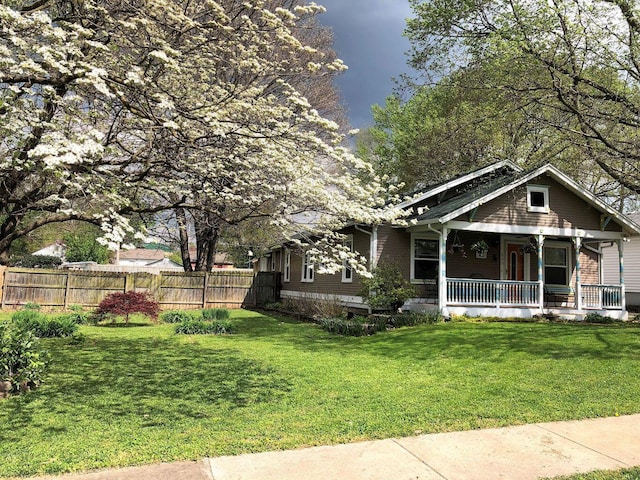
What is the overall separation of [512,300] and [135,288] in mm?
14732

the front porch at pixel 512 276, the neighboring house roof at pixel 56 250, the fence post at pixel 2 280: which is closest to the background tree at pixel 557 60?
the front porch at pixel 512 276

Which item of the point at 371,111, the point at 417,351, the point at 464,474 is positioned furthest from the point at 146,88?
the point at 371,111

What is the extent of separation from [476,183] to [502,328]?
729 cm

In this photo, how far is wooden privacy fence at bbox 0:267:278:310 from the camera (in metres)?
18.3

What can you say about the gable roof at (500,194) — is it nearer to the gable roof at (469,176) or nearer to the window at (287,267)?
the gable roof at (469,176)

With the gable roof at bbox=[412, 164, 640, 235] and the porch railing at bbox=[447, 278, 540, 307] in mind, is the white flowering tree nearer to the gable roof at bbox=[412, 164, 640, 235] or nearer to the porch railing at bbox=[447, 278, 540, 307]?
the gable roof at bbox=[412, 164, 640, 235]

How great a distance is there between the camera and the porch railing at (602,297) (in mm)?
17078

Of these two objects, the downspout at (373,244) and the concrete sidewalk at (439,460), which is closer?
the concrete sidewalk at (439,460)

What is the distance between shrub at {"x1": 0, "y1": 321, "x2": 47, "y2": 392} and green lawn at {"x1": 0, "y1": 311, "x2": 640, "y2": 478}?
0.80 ft

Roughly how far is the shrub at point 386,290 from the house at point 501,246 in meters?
0.83

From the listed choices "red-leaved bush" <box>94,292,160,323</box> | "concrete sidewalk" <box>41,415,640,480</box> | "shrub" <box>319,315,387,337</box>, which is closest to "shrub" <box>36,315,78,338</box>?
"red-leaved bush" <box>94,292,160,323</box>

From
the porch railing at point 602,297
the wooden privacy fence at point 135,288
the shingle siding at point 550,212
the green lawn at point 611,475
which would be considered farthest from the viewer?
the wooden privacy fence at point 135,288

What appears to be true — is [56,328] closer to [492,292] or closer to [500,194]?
[492,292]

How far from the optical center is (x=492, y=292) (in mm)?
15891
